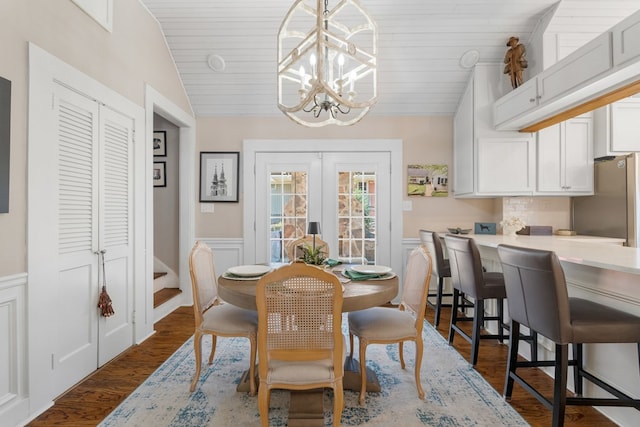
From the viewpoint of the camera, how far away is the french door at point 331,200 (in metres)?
4.31

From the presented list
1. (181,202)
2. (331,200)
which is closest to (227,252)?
(181,202)

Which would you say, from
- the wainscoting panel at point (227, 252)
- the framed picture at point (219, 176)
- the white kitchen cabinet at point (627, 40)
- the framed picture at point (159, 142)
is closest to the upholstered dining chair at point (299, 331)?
the white kitchen cabinet at point (627, 40)

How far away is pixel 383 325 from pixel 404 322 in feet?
0.49

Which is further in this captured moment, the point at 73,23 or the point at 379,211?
the point at 379,211

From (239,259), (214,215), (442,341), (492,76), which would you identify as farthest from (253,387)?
(492,76)

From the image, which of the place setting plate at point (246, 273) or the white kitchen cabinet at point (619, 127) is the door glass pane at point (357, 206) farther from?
the white kitchen cabinet at point (619, 127)

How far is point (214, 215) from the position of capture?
4.37 m

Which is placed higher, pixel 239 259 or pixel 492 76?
pixel 492 76

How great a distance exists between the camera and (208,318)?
2.28 meters

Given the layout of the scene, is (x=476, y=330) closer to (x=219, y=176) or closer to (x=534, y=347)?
(x=534, y=347)

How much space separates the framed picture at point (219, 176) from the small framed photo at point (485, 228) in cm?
288

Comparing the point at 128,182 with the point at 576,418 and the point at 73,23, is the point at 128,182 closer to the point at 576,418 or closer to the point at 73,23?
the point at 73,23

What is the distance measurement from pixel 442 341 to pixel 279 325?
6.49ft

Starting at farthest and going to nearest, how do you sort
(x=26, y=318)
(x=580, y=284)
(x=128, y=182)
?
(x=128, y=182), (x=580, y=284), (x=26, y=318)
